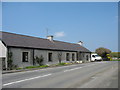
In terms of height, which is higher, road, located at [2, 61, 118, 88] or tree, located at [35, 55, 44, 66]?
tree, located at [35, 55, 44, 66]

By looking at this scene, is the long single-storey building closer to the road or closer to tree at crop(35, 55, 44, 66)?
tree at crop(35, 55, 44, 66)

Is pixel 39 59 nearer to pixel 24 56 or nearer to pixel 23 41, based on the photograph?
pixel 24 56

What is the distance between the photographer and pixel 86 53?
4375 centimetres

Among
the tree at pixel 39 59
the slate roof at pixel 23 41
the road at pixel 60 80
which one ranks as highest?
the slate roof at pixel 23 41

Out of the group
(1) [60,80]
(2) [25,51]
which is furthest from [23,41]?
(1) [60,80]

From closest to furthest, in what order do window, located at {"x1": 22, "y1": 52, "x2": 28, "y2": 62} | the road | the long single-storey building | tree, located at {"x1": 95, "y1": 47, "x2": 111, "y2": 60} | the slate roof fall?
the road → the long single-storey building → the slate roof → window, located at {"x1": 22, "y1": 52, "x2": 28, "y2": 62} → tree, located at {"x1": 95, "y1": 47, "x2": 111, "y2": 60}

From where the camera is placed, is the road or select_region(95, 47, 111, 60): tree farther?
select_region(95, 47, 111, 60): tree

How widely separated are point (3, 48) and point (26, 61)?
4092 mm

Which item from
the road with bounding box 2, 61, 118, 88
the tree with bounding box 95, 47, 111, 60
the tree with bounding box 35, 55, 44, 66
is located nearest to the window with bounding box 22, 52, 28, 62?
the tree with bounding box 35, 55, 44, 66

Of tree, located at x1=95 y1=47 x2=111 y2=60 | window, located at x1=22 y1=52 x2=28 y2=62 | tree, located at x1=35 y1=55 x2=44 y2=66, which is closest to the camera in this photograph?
window, located at x1=22 y1=52 x2=28 y2=62

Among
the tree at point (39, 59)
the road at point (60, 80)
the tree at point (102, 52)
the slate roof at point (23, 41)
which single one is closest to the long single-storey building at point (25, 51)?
the slate roof at point (23, 41)

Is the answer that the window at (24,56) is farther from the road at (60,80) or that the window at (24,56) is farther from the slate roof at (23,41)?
the road at (60,80)

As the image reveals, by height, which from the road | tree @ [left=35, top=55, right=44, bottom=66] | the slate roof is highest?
the slate roof

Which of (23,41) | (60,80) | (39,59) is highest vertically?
(23,41)
